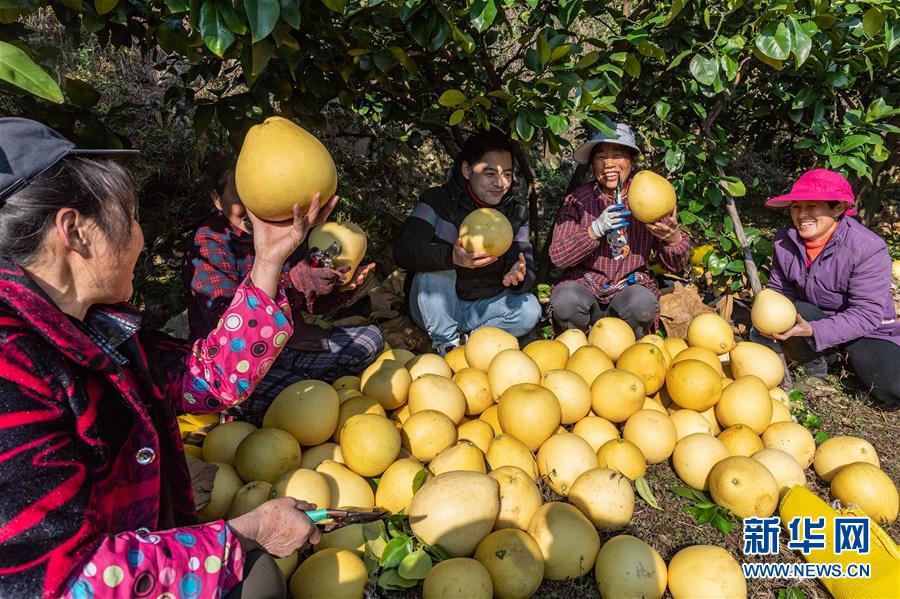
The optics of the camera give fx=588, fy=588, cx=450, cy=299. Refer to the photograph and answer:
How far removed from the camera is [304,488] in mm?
2041

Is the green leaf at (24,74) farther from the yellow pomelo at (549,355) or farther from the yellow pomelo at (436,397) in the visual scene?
the yellow pomelo at (549,355)

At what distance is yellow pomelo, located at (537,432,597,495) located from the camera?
2334mm

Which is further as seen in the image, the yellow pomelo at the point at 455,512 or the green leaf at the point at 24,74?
the yellow pomelo at the point at 455,512

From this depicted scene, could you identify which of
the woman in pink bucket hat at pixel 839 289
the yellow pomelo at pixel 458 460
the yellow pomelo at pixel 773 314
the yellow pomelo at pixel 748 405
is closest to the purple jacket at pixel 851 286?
the woman in pink bucket hat at pixel 839 289

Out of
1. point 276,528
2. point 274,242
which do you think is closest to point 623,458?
point 276,528

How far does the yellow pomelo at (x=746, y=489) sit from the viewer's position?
2.20 meters

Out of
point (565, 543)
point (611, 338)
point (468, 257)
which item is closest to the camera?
point (565, 543)

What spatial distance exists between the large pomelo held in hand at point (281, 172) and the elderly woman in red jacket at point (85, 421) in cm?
50

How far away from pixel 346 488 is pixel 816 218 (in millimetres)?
2891

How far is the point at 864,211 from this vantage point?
511cm

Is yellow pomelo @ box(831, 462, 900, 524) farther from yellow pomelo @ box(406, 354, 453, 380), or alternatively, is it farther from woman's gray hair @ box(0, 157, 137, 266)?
woman's gray hair @ box(0, 157, 137, 266)

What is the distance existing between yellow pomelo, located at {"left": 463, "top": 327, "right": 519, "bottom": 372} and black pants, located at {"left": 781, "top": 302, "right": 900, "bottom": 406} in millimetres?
1774

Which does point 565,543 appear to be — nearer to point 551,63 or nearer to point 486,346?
point 486,346

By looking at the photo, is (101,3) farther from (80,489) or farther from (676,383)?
(676,383)
